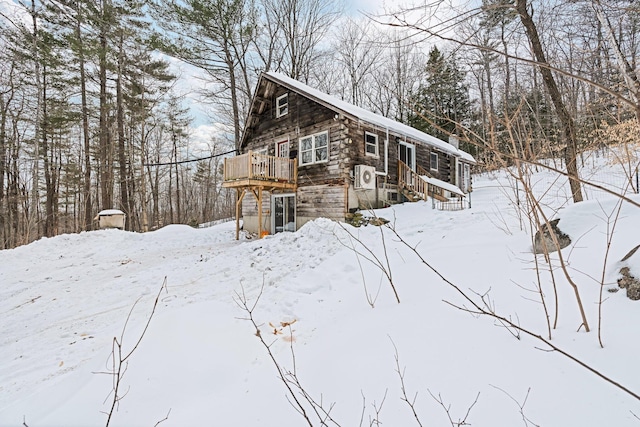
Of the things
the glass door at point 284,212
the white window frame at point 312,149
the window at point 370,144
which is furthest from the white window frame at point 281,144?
the window at point 370,144

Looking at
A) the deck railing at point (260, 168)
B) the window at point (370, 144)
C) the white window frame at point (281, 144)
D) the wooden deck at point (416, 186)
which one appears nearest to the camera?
the deck railing at point (260, 168)

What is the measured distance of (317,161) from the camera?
11281 mm

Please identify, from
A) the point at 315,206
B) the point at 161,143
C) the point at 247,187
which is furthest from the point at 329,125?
the point at 161,143

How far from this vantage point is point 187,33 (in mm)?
15328

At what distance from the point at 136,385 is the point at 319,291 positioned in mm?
2798

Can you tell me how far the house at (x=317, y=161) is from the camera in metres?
10.4

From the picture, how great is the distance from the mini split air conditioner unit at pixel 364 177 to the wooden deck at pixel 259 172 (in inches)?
113

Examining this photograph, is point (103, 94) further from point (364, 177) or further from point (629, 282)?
point (629, 282)

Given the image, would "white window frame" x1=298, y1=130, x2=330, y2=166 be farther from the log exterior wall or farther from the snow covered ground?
the snow covered ground

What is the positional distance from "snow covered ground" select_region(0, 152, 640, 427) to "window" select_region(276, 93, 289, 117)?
9.07 m

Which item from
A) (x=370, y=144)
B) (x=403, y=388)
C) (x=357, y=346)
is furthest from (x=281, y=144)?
(x=403, y=388)

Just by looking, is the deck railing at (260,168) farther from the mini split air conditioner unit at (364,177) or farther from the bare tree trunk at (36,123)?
the bare tree trunk at (36,123)

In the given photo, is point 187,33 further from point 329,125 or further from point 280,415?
point 280,415

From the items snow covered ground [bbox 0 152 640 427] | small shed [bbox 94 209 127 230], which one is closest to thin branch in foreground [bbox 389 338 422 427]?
snow covered ground [bbox 0 152 640 427]
